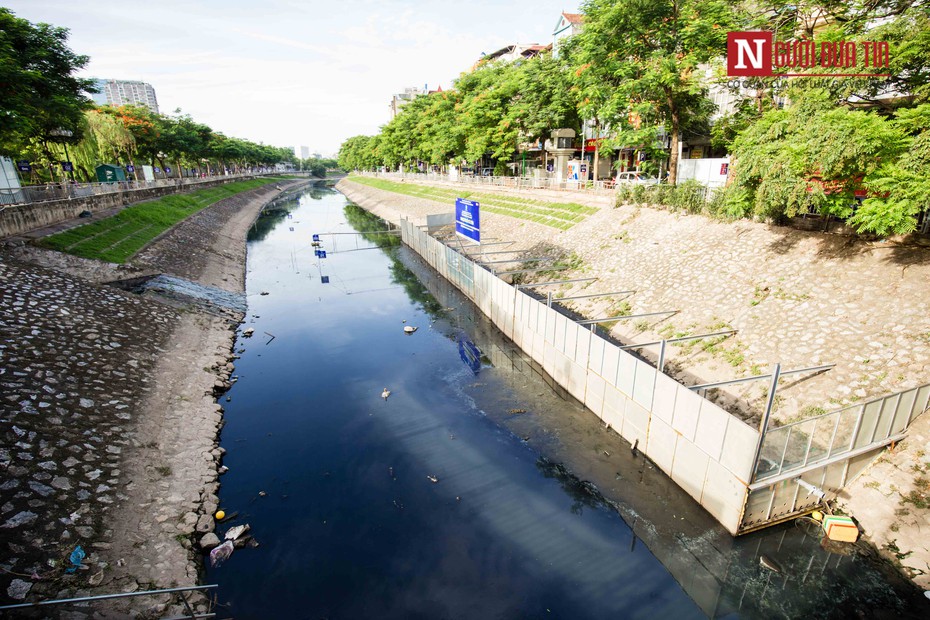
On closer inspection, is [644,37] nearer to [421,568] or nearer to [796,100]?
[796,100]

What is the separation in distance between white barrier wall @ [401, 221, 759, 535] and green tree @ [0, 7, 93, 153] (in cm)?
3435

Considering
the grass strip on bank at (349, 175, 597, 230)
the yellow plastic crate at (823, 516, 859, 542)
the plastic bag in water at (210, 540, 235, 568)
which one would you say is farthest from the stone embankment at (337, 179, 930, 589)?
the plastic bag in water at (210, 540, 235, 568)

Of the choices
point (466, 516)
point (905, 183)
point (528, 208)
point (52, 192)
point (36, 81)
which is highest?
point (36, 81)

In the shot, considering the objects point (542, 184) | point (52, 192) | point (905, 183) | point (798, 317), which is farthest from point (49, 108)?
point (905, 183)

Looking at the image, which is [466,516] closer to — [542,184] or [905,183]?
[905,183]

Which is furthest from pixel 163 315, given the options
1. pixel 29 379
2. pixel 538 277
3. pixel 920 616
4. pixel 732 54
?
pixel 732 54

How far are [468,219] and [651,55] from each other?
16665 mm

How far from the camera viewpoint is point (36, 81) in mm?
31812

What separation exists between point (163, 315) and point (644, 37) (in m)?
35.7

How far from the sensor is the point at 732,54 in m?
23.3

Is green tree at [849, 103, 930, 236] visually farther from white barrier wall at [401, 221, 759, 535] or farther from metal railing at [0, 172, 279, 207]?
metal railing at [0, 172, 279, 207]

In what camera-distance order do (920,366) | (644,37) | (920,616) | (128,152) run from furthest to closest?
(128,152) → (644,37) → (920,366) → (920,616)

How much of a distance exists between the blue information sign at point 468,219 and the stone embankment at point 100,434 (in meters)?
17.1

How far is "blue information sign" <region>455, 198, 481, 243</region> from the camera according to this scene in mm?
30578
